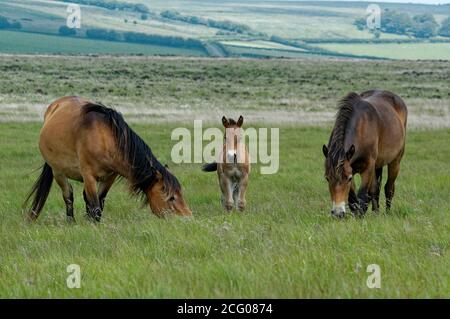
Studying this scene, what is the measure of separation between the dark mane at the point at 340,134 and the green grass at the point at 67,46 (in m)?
107

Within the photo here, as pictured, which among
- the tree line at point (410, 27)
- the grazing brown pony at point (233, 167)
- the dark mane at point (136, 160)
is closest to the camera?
the dark mane at point (136, 160)

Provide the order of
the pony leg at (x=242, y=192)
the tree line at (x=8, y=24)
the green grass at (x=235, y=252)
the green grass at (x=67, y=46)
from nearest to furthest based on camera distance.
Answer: the green grass at (x=235, y=252) → the pony leg at (x=242, y=192) → the green grass at (x=67, y=46) → the tree line at (x=8, y=24)

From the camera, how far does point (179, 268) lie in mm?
5789

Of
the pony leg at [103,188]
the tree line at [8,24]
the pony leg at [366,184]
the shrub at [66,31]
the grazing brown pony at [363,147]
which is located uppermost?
the grazing brown pony at [363,147]

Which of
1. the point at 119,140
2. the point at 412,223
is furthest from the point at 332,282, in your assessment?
the point at 119,140

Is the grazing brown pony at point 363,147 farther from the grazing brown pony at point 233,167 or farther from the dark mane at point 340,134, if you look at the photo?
the grazing brown pony at point 233,167

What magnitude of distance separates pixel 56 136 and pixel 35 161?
7488 mm

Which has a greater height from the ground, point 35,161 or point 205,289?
point 205,289

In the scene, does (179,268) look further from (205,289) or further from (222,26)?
(222,26)

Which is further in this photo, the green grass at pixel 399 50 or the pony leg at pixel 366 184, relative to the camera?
the green grass at pixel 399 50

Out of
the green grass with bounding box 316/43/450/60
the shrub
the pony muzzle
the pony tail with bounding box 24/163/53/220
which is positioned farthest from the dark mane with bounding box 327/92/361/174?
the shrub

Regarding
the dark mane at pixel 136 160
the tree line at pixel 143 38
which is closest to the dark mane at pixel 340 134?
the dark mane at pixel 136 160

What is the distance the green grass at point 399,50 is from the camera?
117 metres
